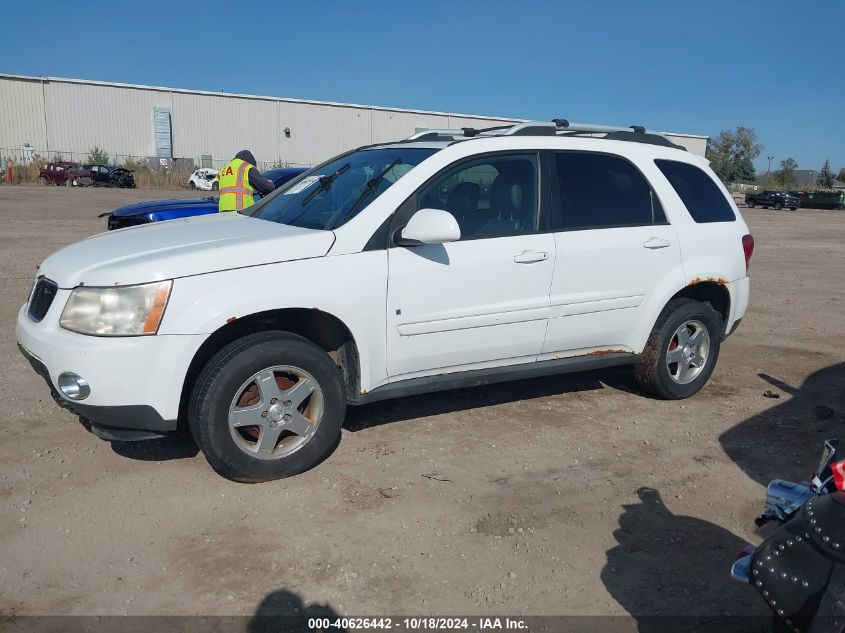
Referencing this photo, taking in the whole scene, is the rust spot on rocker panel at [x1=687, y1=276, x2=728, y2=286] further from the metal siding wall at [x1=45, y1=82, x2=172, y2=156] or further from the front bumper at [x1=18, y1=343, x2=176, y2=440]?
the metal siding wall at [x1=45, y1=82, x2=172, y2=156]

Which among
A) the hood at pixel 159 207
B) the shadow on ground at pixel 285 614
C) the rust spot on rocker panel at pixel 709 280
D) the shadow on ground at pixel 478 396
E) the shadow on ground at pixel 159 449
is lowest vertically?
the shadow on ground at pixel 285 614

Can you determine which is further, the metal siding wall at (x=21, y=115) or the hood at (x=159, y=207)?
the metal siding wall at (x=21, y=115)

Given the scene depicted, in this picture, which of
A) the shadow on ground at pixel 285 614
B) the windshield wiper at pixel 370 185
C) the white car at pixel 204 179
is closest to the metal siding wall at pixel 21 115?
the white car at pixel 204 179

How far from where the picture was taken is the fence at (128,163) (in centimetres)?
4295

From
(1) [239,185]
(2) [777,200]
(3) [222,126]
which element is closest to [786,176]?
(2) [777,200]

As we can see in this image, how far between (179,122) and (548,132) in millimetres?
51220

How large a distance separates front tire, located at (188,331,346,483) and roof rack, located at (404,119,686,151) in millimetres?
1855

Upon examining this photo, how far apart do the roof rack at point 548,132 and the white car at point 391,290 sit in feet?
0.08

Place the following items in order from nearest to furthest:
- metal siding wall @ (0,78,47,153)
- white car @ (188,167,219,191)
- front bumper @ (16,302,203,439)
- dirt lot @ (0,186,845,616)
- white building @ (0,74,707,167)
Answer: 1. dirt lot @ (0,186,845,616)
2. front bumper @ (16,302,203,439)
3. white car @ (188,167,219,191)
4. metal siding wall @ (0,78,47,153)
5. white building @ (0,74,707,167)

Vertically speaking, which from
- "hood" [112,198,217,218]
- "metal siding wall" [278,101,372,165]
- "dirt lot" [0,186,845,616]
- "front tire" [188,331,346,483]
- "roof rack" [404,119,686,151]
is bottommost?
"dirt lot" [0,186,845,616]

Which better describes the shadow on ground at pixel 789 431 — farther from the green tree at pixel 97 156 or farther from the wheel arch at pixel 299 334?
the green tree at pixel 97 156

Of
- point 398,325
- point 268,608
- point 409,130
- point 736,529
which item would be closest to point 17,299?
point 398,325

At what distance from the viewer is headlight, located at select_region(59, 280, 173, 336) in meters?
3.51

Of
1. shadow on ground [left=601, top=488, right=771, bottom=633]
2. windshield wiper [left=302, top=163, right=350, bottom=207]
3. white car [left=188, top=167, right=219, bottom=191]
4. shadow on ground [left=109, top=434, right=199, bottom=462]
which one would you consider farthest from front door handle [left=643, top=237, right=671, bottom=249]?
white car [left=188, top=167, right=219, bottom=191]
